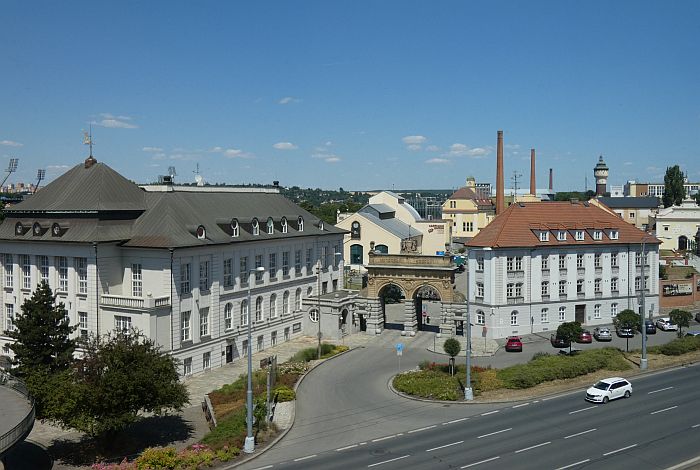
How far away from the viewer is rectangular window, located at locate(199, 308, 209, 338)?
181 ft

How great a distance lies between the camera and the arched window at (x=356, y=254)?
106750 millimetres

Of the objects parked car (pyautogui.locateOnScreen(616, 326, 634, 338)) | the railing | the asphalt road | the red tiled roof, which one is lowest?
the asphalt road

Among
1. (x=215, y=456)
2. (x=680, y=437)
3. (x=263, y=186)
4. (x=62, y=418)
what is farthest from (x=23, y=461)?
(x=263, y=186)

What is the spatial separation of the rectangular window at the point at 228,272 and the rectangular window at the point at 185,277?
196 inches

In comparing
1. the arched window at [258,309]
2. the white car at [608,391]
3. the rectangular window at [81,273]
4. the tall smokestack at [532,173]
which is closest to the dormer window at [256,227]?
the arched window at [258,309]

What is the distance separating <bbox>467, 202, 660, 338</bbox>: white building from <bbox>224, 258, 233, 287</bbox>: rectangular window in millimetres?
21440

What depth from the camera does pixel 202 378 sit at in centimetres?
5300

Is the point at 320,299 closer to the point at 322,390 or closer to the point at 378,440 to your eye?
the point at 322,390

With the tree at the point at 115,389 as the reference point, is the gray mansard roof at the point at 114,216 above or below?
above

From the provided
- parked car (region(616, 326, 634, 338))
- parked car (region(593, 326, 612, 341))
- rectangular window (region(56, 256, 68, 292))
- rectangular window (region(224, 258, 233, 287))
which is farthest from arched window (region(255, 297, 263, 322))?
parked car (region(616, 326, 634, 338))

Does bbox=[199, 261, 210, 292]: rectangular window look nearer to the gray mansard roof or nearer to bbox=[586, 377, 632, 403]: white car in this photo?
the gray mansard roof

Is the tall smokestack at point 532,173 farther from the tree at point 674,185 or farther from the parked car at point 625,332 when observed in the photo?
the parked car at point 625,332

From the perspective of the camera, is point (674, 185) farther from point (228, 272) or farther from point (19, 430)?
point (19, 430)

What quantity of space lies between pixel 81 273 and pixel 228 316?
41.2ft
